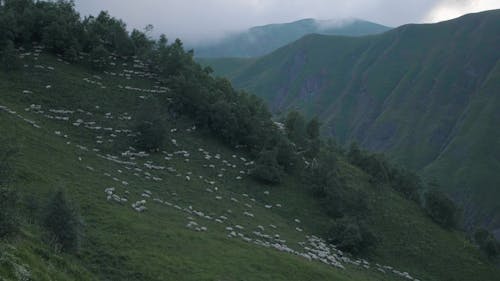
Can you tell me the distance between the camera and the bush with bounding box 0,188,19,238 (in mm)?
24391

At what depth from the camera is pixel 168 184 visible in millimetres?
52625

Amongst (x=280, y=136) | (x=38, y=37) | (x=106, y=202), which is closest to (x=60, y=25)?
(x=38, y=37)

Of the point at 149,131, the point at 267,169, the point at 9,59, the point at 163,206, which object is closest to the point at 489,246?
the point at 267,169

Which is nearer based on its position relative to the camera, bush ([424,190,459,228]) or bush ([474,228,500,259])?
bush ([474,228,500,259])

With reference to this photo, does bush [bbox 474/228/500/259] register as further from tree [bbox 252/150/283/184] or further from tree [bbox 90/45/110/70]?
tree [bbox 90/45/110/70]

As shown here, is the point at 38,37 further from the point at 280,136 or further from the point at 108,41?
the point at 280,136

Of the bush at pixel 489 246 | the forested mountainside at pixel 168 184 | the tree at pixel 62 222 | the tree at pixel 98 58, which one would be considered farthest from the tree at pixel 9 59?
the bush at pixel 489 246

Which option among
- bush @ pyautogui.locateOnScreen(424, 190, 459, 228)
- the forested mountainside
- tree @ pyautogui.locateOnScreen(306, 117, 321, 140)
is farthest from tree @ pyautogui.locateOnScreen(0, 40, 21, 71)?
bush @ pyautogui.locateOnScreen(424, 190, 459, 228)

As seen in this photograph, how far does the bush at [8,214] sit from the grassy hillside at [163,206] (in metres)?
0.77

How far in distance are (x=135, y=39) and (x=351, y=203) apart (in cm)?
4596

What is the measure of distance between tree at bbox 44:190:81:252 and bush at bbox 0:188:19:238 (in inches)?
139

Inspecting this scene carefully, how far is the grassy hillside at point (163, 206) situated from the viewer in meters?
33.7

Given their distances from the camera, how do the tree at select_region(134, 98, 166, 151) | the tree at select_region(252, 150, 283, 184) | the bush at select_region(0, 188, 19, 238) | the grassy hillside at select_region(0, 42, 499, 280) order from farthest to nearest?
the tree at select_region(252, 150, 283, 184) → the tree at select_region(134, 98, 166, 151) → the grassy hillside at select_region(0, 42, 499, 280) → the bush at select_region(0, 188, 19, 238)

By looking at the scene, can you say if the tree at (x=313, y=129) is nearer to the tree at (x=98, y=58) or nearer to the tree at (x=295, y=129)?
the tree at (x=295, y=129)
